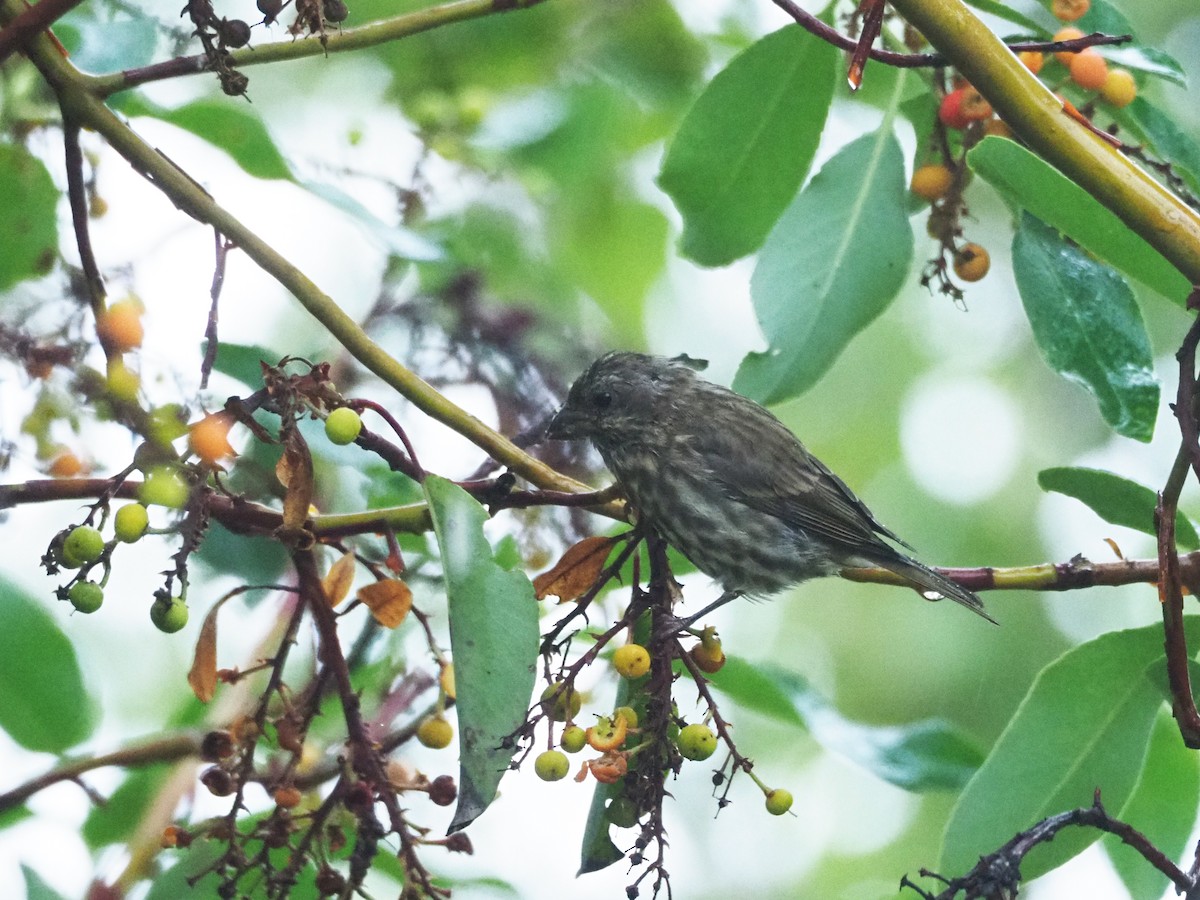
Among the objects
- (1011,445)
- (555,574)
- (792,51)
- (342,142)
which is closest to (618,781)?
(555,574)

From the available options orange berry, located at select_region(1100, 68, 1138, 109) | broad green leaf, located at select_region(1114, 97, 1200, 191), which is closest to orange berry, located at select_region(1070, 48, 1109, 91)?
orange berry, located at select_region(1100, 68, 1138, 109)

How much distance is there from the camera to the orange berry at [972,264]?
2945 millimetres

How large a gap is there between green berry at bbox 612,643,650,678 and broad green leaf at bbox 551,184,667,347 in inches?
79.8

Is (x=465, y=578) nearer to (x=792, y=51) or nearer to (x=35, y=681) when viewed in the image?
(x=35, y=681)

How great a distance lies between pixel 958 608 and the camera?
7.71 m

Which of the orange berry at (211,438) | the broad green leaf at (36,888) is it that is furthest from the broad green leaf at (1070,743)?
the broad green leaf at (36,888)

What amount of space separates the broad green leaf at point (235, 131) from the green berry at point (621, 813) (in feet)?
4.10

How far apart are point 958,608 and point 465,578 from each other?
624 cm

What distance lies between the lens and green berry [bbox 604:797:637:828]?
6.66 ft

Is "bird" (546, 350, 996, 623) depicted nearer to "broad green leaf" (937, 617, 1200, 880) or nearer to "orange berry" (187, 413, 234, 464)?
"broad green leaf" (937, 617, 1200, 880)

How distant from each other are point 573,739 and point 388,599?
35 cm

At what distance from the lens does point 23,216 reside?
2.64 metres

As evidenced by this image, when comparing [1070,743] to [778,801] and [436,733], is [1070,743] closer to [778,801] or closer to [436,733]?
[778,801]

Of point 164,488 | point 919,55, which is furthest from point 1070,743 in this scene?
point 164,488
